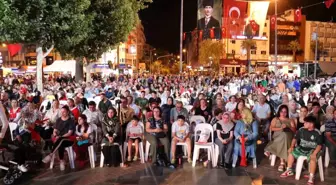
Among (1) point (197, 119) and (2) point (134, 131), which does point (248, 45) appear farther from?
(2) point (134, 131)

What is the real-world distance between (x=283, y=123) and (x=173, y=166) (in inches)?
97.6

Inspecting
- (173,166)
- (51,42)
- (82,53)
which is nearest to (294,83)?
(82,53)

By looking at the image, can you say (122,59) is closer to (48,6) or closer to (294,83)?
(294,83)

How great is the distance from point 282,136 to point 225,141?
115cm

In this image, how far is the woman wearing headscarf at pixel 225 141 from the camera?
7223 millimetres

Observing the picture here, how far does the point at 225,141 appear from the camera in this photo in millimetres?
7172

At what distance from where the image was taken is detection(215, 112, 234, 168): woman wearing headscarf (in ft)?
23.7

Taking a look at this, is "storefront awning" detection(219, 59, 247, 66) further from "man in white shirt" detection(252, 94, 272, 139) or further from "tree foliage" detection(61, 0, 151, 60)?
"man in white shirt" detection(252, 94, 272, 139)

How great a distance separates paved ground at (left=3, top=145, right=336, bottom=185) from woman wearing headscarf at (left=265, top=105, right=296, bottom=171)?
0.36 m

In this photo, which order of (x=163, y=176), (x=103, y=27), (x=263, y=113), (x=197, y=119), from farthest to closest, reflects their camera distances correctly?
(x=103, y=27), (x=263, y=113), (x=197, y=119), (x=163, y=176)

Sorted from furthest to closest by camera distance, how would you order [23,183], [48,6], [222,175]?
[48,6], [222,175], [23,183]

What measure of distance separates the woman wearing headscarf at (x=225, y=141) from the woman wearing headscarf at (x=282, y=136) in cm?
78

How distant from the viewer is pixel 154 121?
7.64m

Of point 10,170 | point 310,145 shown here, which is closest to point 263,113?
point 310,145
